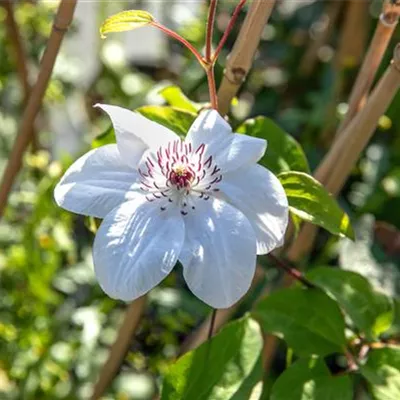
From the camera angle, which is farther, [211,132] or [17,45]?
[17,45]

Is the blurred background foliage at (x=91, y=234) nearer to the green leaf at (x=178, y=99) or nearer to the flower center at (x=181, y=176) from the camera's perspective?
the green leaf at (x=178, y=99)

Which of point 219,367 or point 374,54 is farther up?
point 374,54

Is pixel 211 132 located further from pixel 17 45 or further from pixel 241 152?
pixel 17 45

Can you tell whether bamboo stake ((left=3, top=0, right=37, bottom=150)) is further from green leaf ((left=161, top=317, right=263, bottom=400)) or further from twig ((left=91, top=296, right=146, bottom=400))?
green leaf ((left=161, top=317, right=263, bottom=400))

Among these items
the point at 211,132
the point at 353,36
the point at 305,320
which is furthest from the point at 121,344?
the point at 353,36

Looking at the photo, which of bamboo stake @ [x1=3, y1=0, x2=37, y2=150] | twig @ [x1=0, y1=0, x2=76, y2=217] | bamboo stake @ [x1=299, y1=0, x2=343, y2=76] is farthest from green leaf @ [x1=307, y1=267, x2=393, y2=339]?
bamboo stake @ [x1=299, y1=0, x2=343, y2=76]

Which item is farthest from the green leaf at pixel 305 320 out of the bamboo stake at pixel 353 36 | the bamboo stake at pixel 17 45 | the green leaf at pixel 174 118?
the bamboo stake at pixel 353 36
